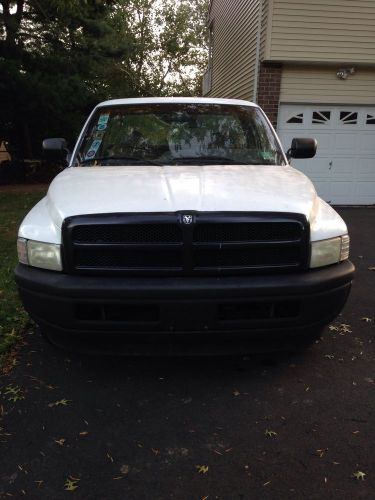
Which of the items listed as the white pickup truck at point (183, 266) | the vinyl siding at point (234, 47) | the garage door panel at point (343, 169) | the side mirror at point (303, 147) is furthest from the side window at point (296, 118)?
the white pickup truck at point (183, 266)

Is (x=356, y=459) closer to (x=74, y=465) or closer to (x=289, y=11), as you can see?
(x=74, y=465)

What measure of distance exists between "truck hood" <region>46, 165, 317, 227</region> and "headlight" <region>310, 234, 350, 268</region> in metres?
0.20

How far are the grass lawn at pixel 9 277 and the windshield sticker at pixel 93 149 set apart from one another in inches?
61.6

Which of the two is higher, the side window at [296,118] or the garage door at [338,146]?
the side window at [296,118]

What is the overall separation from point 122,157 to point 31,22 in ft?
41.2

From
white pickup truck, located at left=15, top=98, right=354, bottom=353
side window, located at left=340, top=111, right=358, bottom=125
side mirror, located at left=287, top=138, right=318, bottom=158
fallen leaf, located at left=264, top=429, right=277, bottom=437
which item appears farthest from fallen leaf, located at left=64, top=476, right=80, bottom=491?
side window, located at left=340, top=111, right=358, bottom=125

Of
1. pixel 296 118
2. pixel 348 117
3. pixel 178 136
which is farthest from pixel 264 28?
pixel 178 136

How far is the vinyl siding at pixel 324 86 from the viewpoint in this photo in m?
10.1

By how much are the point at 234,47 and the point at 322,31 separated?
4.03 m

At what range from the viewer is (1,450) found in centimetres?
252

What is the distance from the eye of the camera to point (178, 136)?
4207 millimetres

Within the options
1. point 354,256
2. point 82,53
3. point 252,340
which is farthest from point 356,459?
point 82,53

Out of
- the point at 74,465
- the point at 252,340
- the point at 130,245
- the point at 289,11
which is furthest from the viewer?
the point at 289,11

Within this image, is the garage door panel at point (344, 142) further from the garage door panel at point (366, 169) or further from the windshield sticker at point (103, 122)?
the windshield sticker at point (103, 122)
